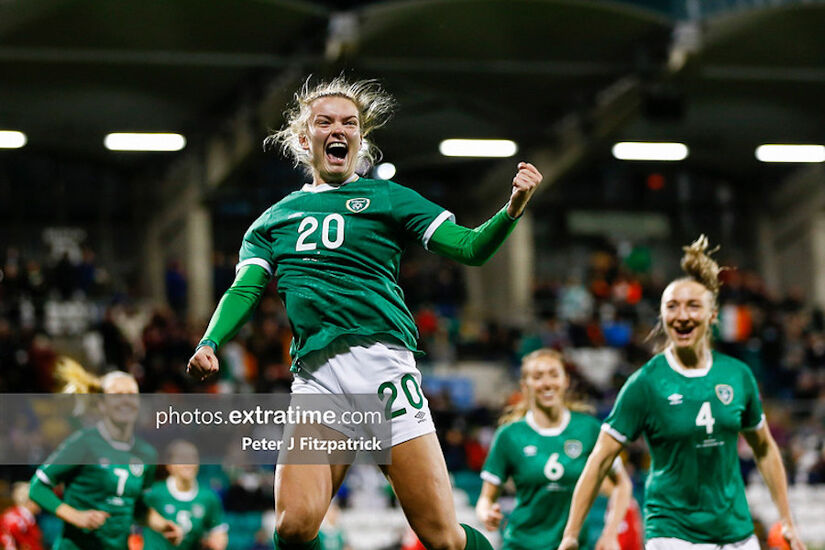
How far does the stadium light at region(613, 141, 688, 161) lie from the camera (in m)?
23.1

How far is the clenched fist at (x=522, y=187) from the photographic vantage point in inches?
158

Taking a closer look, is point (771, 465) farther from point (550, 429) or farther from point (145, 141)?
point (145, 141)

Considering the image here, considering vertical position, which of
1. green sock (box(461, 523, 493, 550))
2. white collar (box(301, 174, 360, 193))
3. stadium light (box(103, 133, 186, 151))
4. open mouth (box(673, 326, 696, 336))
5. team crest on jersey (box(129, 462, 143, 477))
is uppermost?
stadium light (box(103, 133, 186, 151))

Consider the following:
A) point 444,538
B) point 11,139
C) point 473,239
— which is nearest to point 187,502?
point 444,538

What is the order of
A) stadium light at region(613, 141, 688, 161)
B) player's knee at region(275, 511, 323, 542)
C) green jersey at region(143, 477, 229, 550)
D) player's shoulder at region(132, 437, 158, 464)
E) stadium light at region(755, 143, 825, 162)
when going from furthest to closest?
stadium light at region(755, 143, 825, 162) < stadium light at region(613, 141, 688, 161) < green jersey at region(143, 477, 229, 550) < player's shoulder at region(132, 437, 158, 464) < player's knee at region(275, 511, 323, 542)

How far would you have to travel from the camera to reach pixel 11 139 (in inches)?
828

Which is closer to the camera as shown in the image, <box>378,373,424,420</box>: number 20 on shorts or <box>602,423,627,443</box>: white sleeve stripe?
<box>378,373,424,420</box>: number 20 on shorts

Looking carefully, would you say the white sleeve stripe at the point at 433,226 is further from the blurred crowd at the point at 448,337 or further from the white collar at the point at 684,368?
the blurred crowd at the point at 448,337

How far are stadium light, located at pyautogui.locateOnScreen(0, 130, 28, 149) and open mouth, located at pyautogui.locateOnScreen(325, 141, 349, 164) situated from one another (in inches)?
688

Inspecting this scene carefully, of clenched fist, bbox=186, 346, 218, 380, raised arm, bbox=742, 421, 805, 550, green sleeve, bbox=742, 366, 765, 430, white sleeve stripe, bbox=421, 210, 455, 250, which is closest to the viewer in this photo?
clenched fist, bbox=186, 346, 218, 380

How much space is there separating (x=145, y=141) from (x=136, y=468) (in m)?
15.4

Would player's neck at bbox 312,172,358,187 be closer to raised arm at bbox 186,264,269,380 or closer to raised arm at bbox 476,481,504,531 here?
raised arm at bbox 186,264,269,380

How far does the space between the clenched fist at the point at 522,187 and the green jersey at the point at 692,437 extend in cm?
199

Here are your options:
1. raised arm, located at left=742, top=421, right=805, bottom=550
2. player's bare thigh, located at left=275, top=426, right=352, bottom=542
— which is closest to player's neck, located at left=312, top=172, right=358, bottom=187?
player's bare thigh, located at left=275, top=426, right=352, bottom=542
